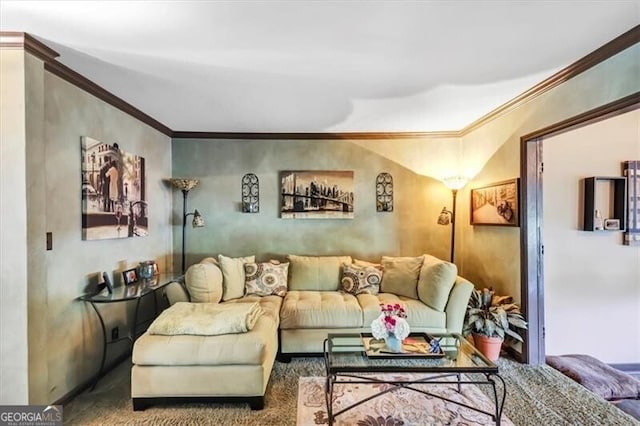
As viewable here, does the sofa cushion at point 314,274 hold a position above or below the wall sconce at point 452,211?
below

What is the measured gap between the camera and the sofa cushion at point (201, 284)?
3.18 metres

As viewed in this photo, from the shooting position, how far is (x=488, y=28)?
1.95 metres

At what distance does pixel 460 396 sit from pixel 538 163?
2.18 m

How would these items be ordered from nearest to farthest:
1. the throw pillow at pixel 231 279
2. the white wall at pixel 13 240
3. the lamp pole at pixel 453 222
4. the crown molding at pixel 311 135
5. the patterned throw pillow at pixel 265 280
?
the white wall at pixel 13 240 → the throw pillow at pixel 231 279 → the patterned throw pillow at pixel 265 280 → the lamp pole at pixel 453 222 → the crown molding at pixel 311 135

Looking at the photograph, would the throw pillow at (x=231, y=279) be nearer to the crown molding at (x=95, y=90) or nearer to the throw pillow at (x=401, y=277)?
the throw pillow at (x=401, y=277)

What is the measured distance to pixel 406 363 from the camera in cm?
216

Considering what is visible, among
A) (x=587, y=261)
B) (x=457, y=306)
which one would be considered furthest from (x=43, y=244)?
(x=587, y=261)

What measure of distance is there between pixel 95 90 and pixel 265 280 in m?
2.41

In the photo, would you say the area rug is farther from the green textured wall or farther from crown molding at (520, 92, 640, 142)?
crown molding at (520, 92, 640, 142)

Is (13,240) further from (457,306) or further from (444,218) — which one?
(444,218)

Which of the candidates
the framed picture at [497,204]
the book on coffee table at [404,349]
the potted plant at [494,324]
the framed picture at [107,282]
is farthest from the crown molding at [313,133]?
the book on coffee table at [404,349]

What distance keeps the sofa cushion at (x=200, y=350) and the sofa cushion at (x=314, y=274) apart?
1.50 metres

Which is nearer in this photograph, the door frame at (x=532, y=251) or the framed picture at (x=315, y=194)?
the door frame at (x=532, y=251)

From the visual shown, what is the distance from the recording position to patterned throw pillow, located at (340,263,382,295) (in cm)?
372
